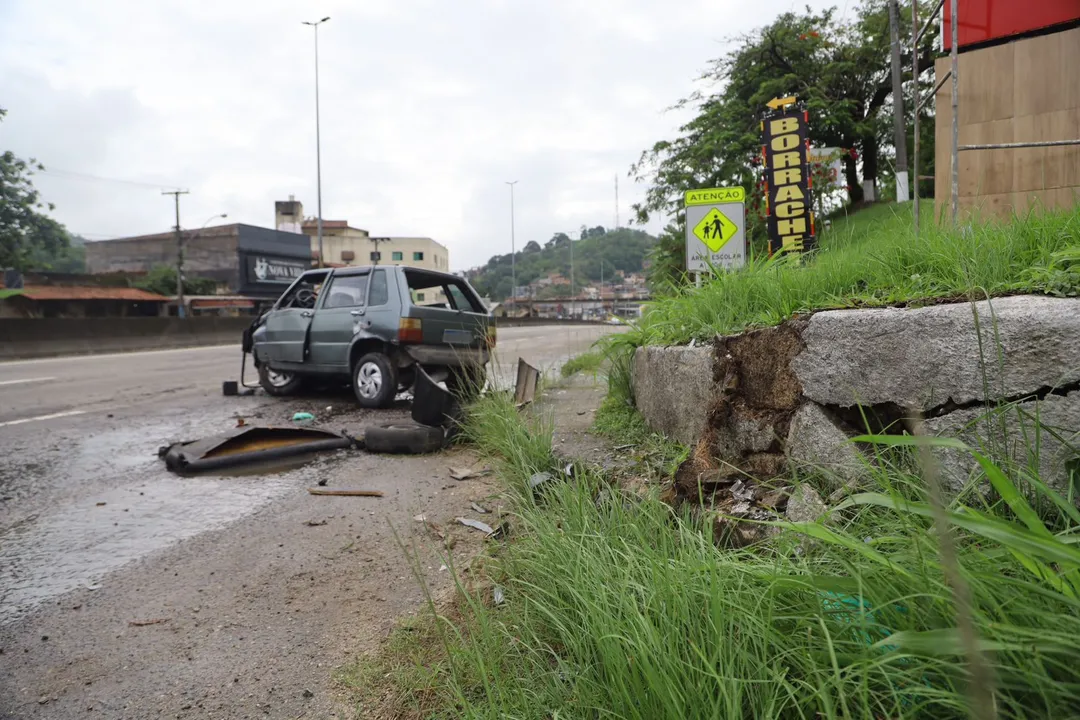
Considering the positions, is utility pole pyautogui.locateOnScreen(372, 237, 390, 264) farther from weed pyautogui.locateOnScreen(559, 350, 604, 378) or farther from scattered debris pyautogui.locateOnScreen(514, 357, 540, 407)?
scattered debris pyautogui.locateOnScreen(514, 357, 540, 407)

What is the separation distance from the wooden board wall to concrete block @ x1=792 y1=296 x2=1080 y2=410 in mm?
4043

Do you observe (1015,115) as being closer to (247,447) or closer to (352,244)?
(247,447)

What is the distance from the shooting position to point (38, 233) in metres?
50.0

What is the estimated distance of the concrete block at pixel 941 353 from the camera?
1.87 meters

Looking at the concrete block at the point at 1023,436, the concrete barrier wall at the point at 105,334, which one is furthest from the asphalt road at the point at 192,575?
the concrete barrier wall at the point at 105,334

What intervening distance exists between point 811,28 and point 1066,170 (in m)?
19.2

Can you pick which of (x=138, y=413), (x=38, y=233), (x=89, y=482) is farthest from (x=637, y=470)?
(x=38, y=233)

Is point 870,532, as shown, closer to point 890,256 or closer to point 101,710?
point 890,256

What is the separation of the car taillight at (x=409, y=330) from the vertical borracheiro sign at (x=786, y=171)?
568 cm

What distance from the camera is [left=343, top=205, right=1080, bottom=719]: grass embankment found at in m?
1.11

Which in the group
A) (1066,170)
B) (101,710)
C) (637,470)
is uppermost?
(1066,170)

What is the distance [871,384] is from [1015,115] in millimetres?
5564

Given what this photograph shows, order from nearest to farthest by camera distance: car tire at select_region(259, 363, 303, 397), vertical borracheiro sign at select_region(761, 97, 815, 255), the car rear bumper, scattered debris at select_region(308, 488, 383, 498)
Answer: scattered debris at select_region(308, 488, 383, 498)
the car rear bumper
car tire at select_region(259, 363, 303, 397)
vertical borracheiro sign at select_region(761, 97, 815, 255)

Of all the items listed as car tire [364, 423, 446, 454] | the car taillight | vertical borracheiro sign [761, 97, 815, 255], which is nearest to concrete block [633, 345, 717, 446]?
car tire [364, 423, 446, 454]
